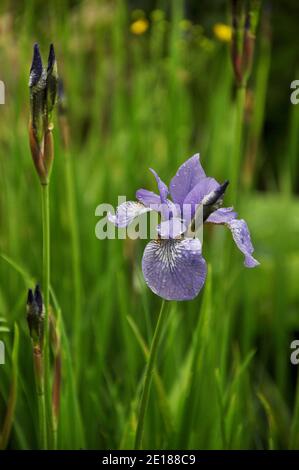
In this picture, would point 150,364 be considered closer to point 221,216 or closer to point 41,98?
point 221,216

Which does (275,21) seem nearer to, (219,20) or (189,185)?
(219,20)

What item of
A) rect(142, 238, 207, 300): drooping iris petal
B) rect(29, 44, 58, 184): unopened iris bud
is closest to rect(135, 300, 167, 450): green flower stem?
rect(142, 238, 207, 300): drooping iris petal

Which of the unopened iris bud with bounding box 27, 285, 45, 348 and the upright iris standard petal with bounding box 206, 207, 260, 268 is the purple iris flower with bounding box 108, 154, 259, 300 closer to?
the upright iris standard petal with bounding box 206, 207, 260, 268

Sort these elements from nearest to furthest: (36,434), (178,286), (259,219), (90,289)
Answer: (178,286), (36,434), (90,289), (259,219)

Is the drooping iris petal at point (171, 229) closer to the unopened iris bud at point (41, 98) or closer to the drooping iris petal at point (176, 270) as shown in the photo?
Answer: the drooping iris petal at point (176, 270)

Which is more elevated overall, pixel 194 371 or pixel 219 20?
pixel 219 20

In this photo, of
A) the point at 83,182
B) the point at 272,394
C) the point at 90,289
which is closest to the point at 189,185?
the point at 90,289

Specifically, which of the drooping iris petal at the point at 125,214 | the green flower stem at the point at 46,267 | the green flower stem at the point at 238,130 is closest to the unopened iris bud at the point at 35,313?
the green flower stem at the point at 46,267

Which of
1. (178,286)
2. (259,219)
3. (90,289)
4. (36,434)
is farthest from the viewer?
(259,219)
